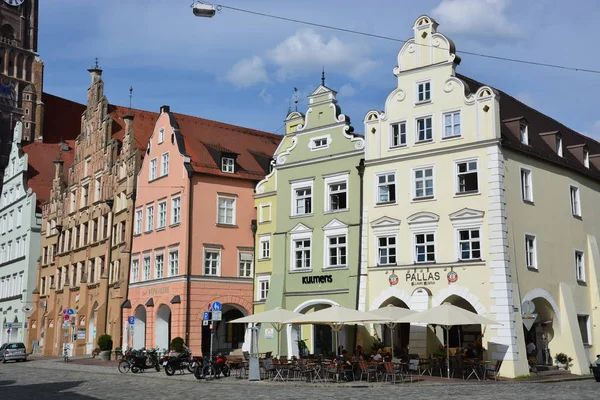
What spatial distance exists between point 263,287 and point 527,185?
17.1 m

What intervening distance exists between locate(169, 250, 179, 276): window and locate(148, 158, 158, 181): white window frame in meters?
5.86

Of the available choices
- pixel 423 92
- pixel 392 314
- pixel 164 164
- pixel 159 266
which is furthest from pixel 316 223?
pixel 164 164

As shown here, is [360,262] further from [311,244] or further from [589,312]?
[589,312]

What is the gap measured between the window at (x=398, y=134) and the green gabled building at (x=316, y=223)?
2.12m

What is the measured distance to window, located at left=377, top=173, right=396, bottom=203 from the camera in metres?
39.0

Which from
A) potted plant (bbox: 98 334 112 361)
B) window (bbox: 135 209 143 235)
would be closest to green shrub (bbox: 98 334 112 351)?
potted plant (bbox: 98 334 112 361)

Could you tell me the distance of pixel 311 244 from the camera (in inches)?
1665

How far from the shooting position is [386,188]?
129ft

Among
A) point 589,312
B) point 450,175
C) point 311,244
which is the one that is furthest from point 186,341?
point 589,312

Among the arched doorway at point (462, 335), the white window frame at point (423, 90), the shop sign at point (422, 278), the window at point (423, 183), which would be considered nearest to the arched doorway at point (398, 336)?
the arched doorway at point (462, 335)

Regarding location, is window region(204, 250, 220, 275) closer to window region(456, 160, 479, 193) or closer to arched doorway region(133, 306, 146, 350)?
arched doorway region(133, 306, 146, 350)

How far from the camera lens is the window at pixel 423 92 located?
38078 millimetres

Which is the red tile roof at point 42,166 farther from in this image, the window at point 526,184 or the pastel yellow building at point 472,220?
the window at point 526,184

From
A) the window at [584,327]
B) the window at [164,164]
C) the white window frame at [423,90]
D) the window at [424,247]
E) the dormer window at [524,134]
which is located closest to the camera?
the window at [424,247]
